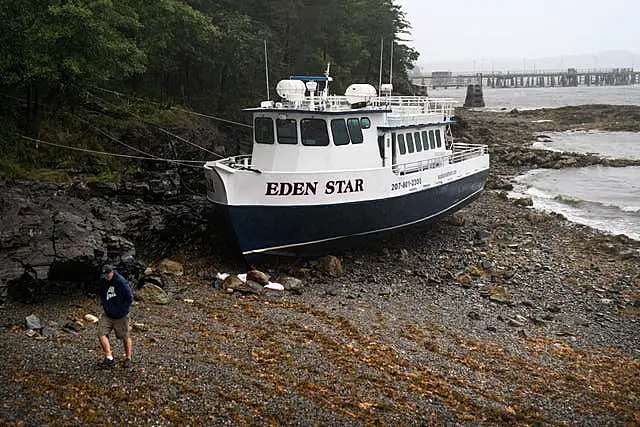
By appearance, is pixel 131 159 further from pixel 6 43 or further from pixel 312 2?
pixel 312 2

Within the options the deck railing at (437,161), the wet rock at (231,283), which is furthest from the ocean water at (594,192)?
the wet rock at (231,283)

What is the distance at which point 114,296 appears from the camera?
834 centimetres

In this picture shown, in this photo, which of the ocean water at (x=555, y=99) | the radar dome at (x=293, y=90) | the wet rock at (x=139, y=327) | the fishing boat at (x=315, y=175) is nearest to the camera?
the wet rock at (x=139, y=327)

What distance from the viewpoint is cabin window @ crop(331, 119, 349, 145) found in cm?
1545

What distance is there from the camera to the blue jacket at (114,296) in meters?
8.33

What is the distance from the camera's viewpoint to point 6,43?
47.9 ft

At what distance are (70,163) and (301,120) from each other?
7063 mm

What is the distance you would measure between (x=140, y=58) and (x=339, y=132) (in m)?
7.94

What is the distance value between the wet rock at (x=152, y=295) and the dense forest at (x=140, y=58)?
5.73 m

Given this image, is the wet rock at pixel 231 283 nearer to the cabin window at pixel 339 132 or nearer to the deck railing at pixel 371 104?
the cabin window at pixel 339 132

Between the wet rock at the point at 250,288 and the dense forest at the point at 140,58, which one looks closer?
the wet rock at the point at 250,288

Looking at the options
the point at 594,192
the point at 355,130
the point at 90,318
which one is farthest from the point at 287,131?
the point at 594,192

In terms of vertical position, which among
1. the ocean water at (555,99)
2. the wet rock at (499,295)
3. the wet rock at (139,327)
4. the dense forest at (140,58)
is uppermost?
the ocean water at (555,99)

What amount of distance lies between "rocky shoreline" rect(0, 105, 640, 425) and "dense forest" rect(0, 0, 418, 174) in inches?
132
